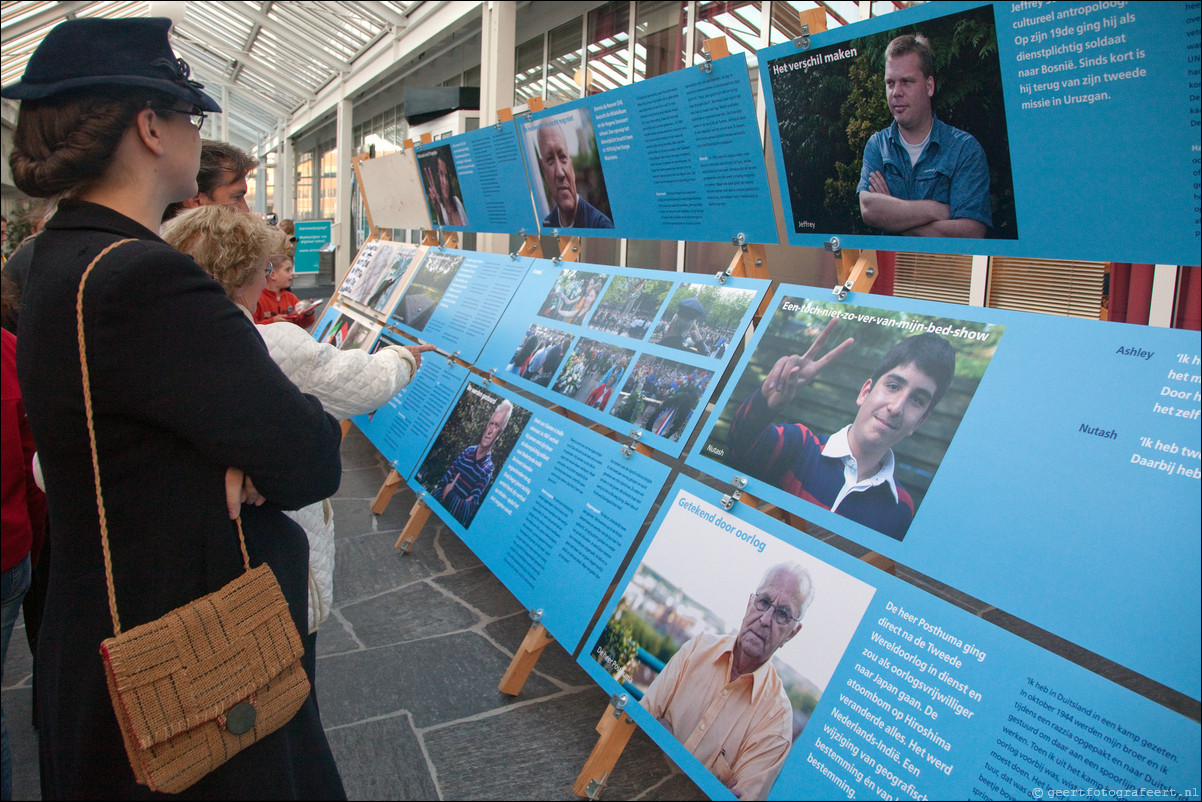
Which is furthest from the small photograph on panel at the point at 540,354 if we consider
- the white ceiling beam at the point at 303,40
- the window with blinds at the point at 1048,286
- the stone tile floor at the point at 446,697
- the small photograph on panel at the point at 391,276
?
the white ceiling beam at the point at 303,40

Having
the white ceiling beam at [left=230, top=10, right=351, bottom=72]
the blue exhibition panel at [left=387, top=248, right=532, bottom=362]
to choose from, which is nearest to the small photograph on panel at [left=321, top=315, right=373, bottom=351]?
the blue exhibition panel at [left=387, top=248, right=532, bottom=362]

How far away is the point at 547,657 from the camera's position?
3.22 meters

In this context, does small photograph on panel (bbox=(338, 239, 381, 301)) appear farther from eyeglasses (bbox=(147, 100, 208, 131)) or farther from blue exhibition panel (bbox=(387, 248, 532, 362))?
eyeglasses (bbox=(147, 100, 208, 131))

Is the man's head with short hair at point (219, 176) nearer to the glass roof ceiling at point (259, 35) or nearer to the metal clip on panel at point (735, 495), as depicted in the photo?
the metal clip on panel at point (735, 495)

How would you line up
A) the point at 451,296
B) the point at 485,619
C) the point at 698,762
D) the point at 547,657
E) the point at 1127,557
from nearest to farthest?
the point at 1127,557, the point at 698,762, the point at 547,657, the point at 485,619, the point at 451,296

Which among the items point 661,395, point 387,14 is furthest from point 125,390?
point 387,14

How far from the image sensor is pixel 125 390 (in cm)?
120

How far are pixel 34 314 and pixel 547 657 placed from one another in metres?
2.43

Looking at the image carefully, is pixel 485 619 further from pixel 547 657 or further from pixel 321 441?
pixel 321 441

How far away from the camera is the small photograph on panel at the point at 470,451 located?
11.1 feet

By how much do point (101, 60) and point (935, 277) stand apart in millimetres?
5378

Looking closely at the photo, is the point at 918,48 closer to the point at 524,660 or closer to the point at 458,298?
the point at 524,660

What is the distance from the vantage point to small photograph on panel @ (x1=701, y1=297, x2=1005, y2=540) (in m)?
1.87

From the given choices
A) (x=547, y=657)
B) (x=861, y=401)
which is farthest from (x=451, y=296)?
(x=861, y=401)
